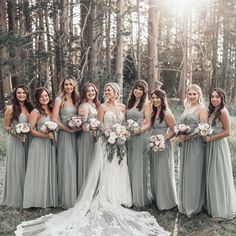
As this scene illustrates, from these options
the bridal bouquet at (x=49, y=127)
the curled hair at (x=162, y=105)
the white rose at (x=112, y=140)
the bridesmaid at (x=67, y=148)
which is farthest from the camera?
the bridesmaid at (x=67, y=148)

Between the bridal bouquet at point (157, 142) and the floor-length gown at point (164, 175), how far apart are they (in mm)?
237

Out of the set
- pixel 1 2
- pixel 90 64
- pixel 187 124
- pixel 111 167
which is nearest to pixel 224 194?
pixel 187 124

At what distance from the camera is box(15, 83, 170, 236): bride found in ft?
19.4

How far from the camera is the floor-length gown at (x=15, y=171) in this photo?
7.06m

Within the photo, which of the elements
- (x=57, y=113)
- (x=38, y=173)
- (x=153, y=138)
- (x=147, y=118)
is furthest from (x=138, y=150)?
(x=38, y=173)

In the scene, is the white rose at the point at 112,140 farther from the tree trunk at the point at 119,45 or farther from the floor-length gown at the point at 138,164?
the tree trunk at the point at 119,45

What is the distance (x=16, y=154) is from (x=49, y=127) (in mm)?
945

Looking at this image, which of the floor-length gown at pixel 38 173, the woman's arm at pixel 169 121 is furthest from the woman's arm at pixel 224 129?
the floor-length gown at pixel 38 173

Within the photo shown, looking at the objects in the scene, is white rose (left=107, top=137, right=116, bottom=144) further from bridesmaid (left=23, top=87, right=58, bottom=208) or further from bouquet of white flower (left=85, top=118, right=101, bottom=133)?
bridesmaid (left=23, top=87, right=58, bottom=208)

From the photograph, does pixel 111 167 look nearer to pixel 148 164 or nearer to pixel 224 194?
pixel 148 164

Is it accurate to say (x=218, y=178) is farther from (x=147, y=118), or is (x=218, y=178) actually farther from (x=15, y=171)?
(x=15, y=171)

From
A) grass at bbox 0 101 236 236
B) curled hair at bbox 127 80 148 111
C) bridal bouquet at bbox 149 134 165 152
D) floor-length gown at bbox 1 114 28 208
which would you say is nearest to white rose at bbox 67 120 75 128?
floor-length gown at bbox 1 114 28 208

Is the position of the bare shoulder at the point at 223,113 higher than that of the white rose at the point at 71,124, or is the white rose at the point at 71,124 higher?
the bare shoulder at the point at 223,113

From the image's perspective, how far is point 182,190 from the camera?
6.69 meters
